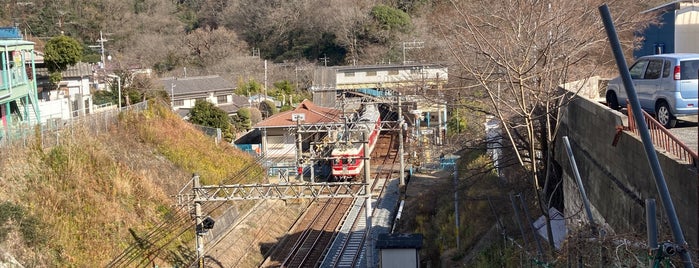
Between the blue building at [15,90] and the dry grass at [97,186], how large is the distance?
3.52ft

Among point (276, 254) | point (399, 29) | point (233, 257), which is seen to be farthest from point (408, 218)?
point (399, 29)

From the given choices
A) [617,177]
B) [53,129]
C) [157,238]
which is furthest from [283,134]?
[617,177]

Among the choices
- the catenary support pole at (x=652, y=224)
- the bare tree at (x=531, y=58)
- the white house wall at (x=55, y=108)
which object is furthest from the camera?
the white house wall at (x=55, y=108)

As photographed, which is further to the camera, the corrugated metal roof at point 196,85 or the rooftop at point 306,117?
the corrugated metal roof at point 196,85

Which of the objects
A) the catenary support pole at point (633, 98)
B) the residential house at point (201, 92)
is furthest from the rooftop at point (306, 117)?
the catenary support pole at point (633, 98)

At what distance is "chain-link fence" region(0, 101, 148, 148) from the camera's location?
14.7 metres

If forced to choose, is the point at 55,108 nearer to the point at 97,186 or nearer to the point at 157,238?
the point at 97,186

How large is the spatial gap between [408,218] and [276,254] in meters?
3.90

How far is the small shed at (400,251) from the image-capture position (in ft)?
45.8

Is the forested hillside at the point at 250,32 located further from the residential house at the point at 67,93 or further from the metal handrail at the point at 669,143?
the metal handrail at the point at 669,143

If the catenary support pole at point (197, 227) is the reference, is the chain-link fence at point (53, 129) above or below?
above

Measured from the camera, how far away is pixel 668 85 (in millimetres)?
8500

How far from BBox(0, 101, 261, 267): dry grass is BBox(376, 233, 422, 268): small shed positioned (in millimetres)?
4610

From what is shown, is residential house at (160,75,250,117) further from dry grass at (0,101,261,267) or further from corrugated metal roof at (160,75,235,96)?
dry grass at (0,101,261,267)
